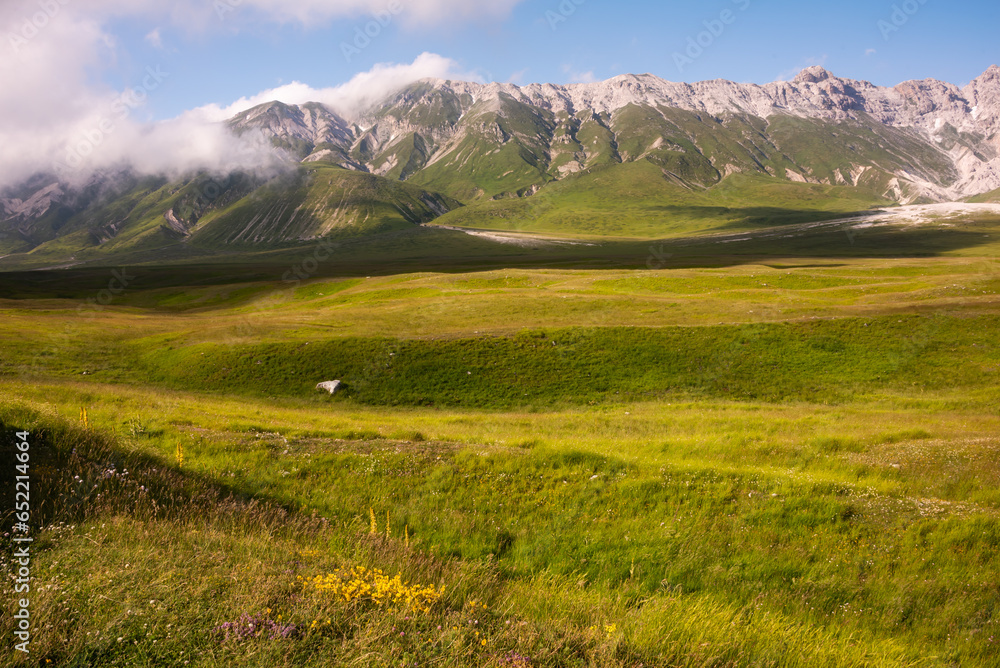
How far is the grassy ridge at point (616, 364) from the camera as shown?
32.7 meters

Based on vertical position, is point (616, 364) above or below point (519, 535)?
below

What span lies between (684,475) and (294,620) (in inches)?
402

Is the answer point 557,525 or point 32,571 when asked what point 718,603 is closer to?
point 557,525

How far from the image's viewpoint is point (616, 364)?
3650 centimetres

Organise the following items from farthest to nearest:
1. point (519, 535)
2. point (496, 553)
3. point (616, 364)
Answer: point (616, 364), point (519, 535), point (496, 553)

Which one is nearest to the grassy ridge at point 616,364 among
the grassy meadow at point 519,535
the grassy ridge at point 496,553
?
the grassy meadow at point 519,535

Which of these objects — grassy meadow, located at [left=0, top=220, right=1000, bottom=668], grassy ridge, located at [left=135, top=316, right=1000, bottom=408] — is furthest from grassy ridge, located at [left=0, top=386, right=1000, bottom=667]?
grassy ridge, located at [left=135, top=316, right=1000, bottom=408]

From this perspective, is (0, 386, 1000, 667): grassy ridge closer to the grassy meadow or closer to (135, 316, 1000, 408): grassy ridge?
the grassy meadow

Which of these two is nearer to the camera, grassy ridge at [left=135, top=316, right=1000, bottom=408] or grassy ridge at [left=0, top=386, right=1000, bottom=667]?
grassy ridge at [left=0, top=386, right=1000, bottom=667]

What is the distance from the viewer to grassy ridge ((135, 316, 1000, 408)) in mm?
32688

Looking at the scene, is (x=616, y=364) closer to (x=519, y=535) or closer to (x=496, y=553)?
(x=519, y=535)

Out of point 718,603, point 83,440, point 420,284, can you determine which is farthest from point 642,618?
point 420,284

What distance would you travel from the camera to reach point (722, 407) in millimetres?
28828

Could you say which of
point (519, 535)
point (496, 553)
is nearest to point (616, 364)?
point (519, 535)
